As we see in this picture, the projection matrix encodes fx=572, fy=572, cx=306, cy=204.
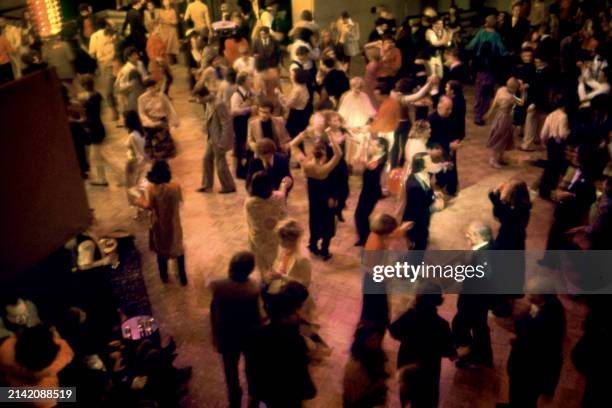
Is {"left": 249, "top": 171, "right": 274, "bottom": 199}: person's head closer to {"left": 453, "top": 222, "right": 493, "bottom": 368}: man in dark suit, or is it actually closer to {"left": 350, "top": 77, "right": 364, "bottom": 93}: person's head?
{"left": 453, "top": 222, "right": 493, "bottom": 368}: man in dark suit

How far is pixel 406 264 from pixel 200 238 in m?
2.94

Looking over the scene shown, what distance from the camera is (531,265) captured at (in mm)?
7215

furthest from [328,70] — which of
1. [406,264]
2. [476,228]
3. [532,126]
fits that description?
[476,228]

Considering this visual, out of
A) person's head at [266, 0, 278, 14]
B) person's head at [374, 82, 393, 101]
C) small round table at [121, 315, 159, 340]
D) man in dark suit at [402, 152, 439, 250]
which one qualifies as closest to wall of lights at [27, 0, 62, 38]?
small round table at [121, 315, 159, 340]

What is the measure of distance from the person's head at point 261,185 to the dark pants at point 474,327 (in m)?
2.14

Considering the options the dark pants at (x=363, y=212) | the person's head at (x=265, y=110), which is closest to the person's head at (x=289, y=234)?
the dark pants at (x=363, y=212)

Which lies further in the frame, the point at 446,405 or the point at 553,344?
the point at 446,405

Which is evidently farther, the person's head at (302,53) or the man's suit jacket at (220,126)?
the person's head at (302,53)

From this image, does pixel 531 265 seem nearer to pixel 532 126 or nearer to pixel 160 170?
pixel 532 126

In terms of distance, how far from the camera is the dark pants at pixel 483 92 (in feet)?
37.2

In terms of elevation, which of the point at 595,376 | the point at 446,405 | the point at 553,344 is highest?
the point at 553,344

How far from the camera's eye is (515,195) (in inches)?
219

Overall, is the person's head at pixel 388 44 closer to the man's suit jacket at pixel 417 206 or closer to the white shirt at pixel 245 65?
the white shirt at pixel 245 65

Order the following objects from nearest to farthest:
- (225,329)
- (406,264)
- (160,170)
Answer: (225,329) → (160,170) → (406,264)
